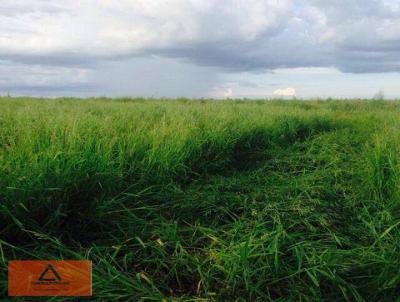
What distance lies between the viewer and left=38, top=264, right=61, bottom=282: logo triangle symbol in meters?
1.58

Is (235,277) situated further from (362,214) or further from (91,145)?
(91,145)

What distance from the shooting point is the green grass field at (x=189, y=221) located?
1.65 m

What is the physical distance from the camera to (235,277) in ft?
5.36

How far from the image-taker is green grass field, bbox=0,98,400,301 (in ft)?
5.42

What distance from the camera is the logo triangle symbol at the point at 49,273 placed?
1.58 m

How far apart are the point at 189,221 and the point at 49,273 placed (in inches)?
32.8

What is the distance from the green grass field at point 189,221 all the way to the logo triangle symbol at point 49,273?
77 millimetres

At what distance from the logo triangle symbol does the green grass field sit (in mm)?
77
